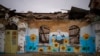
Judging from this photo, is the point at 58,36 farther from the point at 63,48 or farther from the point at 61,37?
the point at 63,48

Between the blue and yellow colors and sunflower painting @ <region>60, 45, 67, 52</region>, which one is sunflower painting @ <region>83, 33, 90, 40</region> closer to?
the blue and yellow colors

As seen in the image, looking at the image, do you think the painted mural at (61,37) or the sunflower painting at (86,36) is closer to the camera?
the painted mural at (61,37)

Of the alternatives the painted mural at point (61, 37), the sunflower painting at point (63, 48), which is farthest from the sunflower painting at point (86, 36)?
the sunflower painting at point (63, 48)

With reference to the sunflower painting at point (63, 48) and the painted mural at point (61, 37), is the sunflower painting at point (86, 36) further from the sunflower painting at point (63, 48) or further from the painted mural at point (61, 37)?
the sunflower painting at point (63, 48)

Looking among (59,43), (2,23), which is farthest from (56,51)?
(2,23)

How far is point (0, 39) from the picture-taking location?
63.6 feet

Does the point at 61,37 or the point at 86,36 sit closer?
the point at 86,36

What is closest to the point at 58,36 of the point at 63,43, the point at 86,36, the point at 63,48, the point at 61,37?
the point at 61,37

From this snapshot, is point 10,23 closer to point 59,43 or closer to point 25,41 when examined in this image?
Answer: point 25,41

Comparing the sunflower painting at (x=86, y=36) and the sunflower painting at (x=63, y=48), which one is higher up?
the sunflower painting at (x=86, y=36)

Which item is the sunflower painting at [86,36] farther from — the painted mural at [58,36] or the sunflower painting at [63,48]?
the sunflower painting at [63,48]

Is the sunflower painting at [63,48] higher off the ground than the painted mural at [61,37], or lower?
lower

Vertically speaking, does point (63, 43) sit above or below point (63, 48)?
above

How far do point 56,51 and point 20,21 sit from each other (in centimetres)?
488
